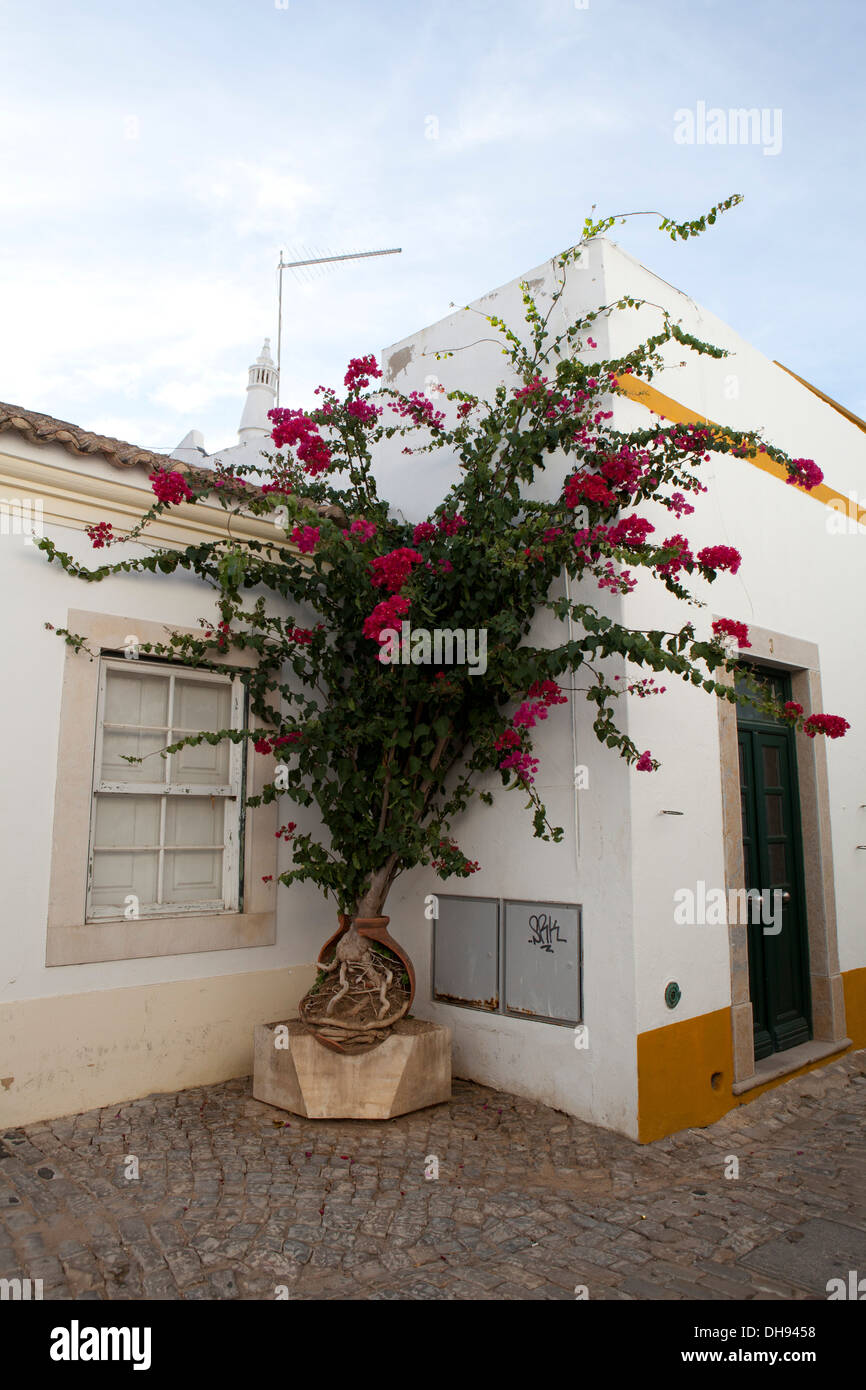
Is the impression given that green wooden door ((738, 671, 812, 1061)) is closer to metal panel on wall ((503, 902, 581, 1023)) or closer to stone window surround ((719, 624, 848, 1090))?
stone window surround ((719, 624, 848, 1090))

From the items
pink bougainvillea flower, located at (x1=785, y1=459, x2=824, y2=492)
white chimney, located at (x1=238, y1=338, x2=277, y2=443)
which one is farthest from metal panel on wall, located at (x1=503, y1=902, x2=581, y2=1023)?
white chimney, located at (x1=238, y1=338, x2=277, y2=443)

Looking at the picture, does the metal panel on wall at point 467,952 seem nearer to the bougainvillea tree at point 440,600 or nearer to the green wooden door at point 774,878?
the bougainvillea tree at point 440,600

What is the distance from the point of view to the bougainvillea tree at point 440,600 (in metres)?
4.56

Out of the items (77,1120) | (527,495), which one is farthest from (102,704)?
(527,495)

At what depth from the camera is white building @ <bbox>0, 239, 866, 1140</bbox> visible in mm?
4461

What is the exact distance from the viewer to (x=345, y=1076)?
4.47 meters

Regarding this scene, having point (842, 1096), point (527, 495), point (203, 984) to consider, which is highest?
point (527, 495)

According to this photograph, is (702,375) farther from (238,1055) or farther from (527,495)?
(238,1055)

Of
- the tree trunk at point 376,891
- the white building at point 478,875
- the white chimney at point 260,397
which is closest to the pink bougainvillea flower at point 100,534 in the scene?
the white building at point 478,875
